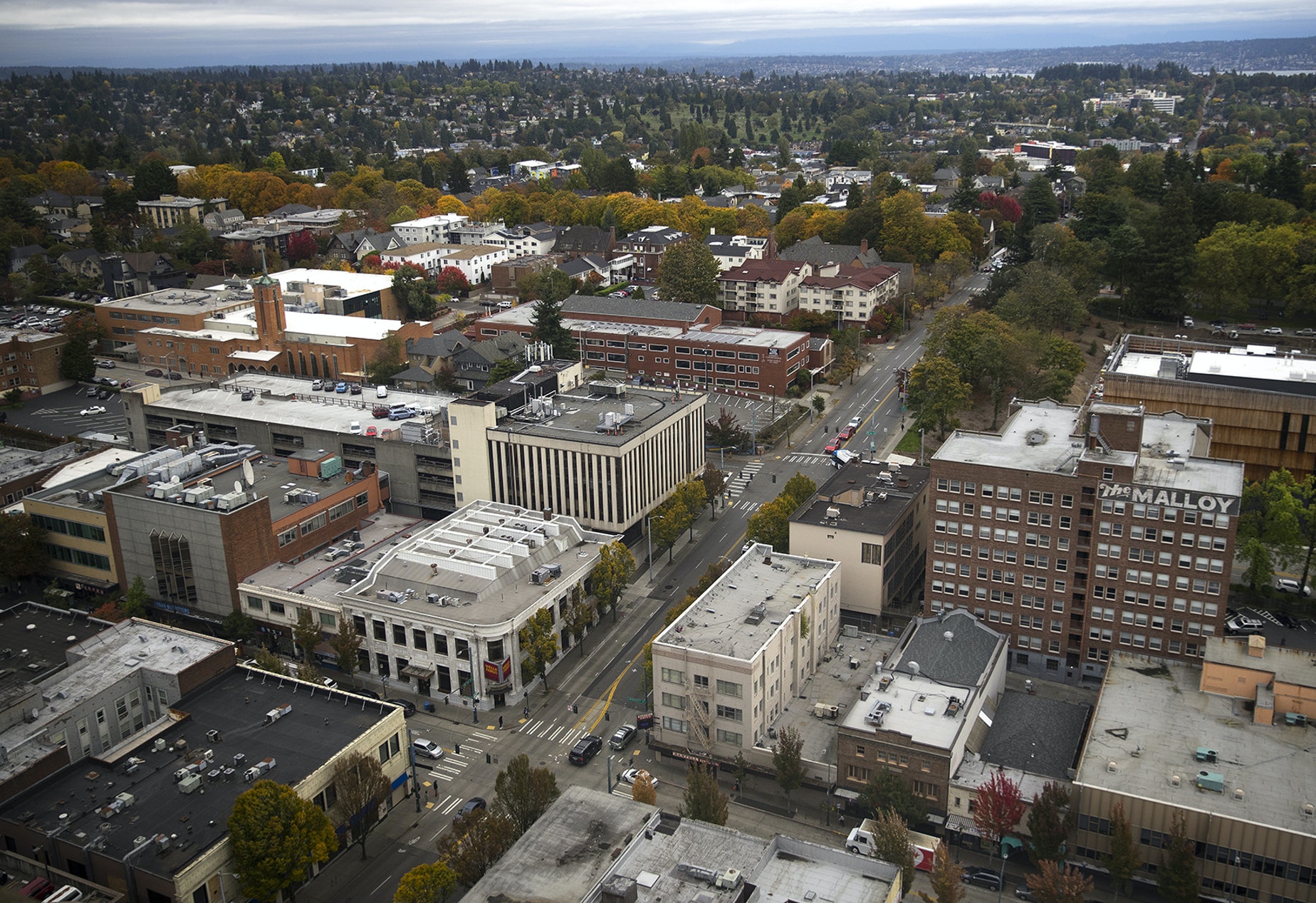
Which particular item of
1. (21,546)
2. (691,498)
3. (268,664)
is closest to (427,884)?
(268,664)

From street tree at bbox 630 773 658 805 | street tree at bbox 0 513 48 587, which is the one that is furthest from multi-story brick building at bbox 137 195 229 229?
street tree at bbox 630 773 658 805

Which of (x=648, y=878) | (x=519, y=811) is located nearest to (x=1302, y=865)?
(x=648, y=878)

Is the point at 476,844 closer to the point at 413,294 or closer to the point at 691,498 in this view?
the point at 691,498

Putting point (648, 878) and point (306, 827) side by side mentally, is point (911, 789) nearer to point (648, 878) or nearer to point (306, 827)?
point (648, 878)

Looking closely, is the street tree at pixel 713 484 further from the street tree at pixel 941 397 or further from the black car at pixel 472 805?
the black car at pixel 472 805

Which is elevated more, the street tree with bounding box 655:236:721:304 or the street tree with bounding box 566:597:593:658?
the street tree with bounding box 655:236:721:304

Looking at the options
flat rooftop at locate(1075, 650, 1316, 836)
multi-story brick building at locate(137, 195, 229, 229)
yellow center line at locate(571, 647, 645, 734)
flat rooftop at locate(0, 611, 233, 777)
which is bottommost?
yellow center line at locate(571, 647, 645, 734)

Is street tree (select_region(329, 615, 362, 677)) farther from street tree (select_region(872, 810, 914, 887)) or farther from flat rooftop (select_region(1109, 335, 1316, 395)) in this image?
flat rooftop (select_region(1109, 335, 1316, 395))
